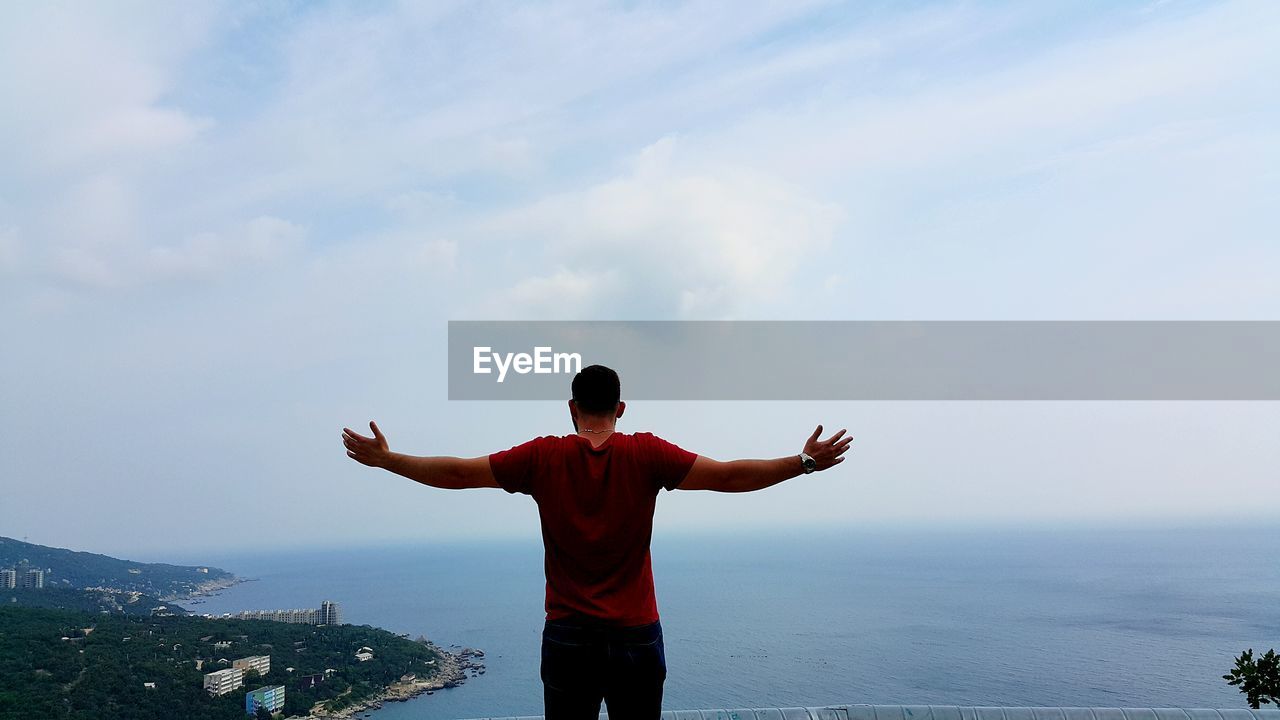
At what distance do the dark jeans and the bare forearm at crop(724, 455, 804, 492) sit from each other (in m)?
0.36

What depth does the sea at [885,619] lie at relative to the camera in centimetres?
2905

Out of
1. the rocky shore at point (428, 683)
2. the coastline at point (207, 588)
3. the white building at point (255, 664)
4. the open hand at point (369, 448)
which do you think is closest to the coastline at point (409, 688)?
the rocky shore at point (428, 683)

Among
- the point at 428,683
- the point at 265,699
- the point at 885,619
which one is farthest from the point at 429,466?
the point at 885,619

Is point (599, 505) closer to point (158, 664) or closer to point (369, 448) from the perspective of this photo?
point (369, 448)

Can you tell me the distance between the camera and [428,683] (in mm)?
24562

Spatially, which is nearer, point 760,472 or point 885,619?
point 760,472

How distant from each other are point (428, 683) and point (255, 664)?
7.73 metres

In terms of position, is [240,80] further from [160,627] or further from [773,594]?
[773,594]

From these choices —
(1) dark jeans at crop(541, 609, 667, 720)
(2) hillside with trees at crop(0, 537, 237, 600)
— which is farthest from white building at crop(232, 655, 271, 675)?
(1) dark jeans at crop(541, 609, 667, 720)

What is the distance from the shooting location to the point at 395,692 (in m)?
20.7

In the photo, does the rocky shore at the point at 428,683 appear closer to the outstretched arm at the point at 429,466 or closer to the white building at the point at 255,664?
the white building at the point at 255,664

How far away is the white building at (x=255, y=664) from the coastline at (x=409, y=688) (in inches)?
77.3

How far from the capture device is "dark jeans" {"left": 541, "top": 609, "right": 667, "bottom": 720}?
173cm

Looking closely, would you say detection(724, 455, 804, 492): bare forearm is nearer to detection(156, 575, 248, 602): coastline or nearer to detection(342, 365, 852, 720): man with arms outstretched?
detection(342, 365, 852, 720): man with arms outstretched
